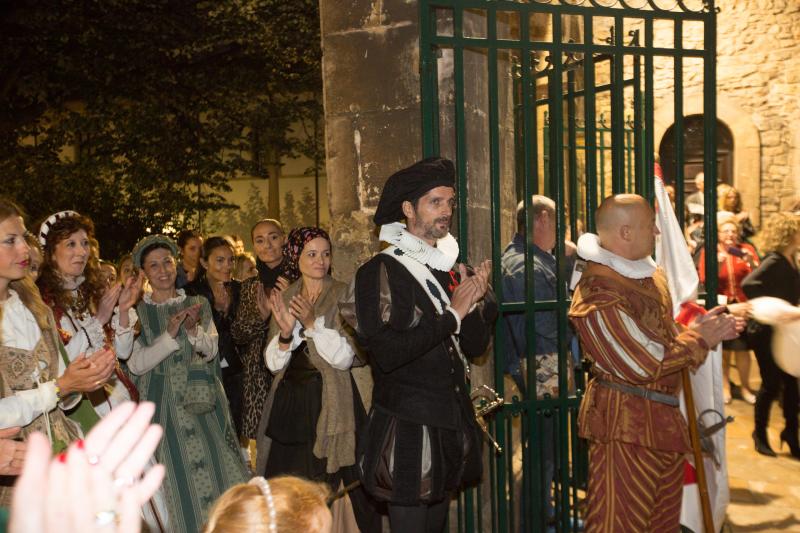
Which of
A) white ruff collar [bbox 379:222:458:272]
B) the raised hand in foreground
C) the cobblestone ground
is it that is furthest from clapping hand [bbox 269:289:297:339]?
the raised hand in foreground

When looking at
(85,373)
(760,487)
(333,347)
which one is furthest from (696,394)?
(85,373)

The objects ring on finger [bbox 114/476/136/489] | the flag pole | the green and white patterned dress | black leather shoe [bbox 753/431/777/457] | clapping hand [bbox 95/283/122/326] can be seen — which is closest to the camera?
ring on finger [bbox 114/476/136/489]

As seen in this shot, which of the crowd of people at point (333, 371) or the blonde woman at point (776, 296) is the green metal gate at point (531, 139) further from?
the blonde woman at point (776, 296)

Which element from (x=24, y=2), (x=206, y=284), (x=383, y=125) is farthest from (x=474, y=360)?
(x=24, y=2)

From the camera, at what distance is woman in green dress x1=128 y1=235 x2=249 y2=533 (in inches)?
203

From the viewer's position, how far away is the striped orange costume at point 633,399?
363cm

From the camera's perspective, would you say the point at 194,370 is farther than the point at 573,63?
Yes

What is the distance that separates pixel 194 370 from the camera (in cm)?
541

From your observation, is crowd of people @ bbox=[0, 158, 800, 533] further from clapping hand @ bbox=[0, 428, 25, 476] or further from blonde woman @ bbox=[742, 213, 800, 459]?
blonde woman @ bbox=[742, 213, 800, 459]

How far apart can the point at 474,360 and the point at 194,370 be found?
1.90 meters

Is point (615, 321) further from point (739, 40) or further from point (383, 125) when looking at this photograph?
point (739, 40)

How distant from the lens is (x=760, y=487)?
6074mm

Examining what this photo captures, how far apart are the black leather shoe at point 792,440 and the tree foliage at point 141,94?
377 inches

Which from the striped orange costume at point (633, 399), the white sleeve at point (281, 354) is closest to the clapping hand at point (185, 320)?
the white sleeve at point (281, 354)
